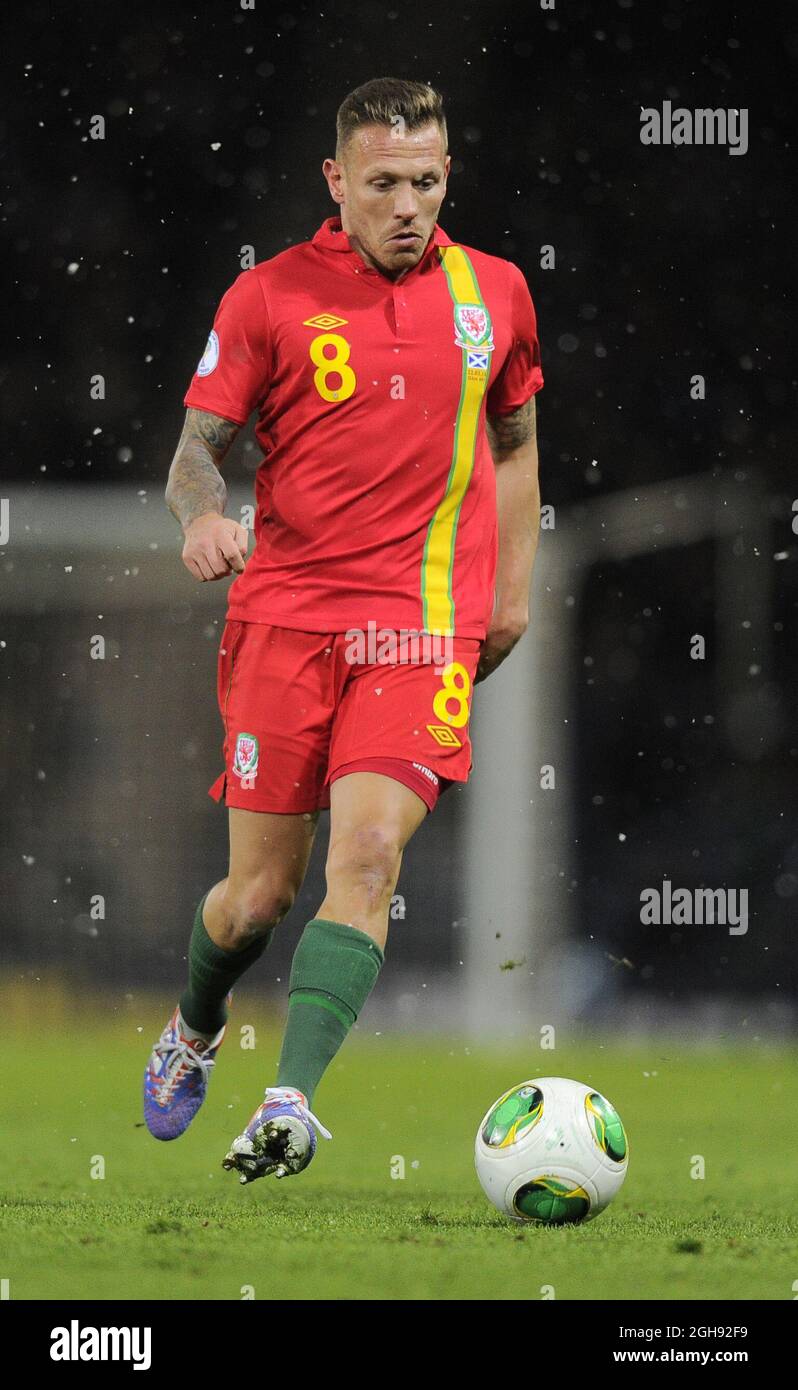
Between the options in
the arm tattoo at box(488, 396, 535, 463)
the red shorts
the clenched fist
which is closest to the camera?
the clenched fist

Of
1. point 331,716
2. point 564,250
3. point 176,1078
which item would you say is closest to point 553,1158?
point 331,716

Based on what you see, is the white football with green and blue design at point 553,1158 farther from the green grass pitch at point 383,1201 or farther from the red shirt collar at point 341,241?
the red shirt collar at point 341,241

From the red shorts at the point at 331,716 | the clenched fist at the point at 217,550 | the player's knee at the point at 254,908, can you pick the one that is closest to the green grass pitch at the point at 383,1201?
the player's knee at the point at 254,908

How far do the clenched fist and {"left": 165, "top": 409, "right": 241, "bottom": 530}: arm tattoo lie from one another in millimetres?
135

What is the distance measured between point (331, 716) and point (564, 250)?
914cm

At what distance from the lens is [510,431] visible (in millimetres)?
4152

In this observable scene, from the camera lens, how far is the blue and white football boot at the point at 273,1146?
10.2 feet

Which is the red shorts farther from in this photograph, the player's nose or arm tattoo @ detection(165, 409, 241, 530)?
the player's nose

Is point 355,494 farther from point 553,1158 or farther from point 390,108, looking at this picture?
point 553,1158

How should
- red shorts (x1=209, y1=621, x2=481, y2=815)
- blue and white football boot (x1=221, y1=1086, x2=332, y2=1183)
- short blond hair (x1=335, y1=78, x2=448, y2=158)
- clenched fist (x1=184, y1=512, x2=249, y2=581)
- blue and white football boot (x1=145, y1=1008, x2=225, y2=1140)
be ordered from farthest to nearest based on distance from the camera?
blue and white football boot (x1=145, y1=1008, x2=225, y2=1140), short blond hair (x1=335, y1=78, x2=448, y2=158), red shorts (x1=209, y1=621, x2=481, y2=815), clenched fist (x1=184, y1=512, x2=249, y2=581), blue and white football boot (x1=221, y1=1086, x2=332, y2=1183)

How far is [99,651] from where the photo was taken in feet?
32.3

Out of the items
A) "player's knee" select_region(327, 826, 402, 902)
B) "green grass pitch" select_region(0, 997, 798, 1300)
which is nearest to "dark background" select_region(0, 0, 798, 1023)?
"green grass pitch" select_region(0, 997, 798, 1300)

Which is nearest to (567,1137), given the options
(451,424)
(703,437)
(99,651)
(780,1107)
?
(451,424)

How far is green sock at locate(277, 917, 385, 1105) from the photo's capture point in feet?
11.2
